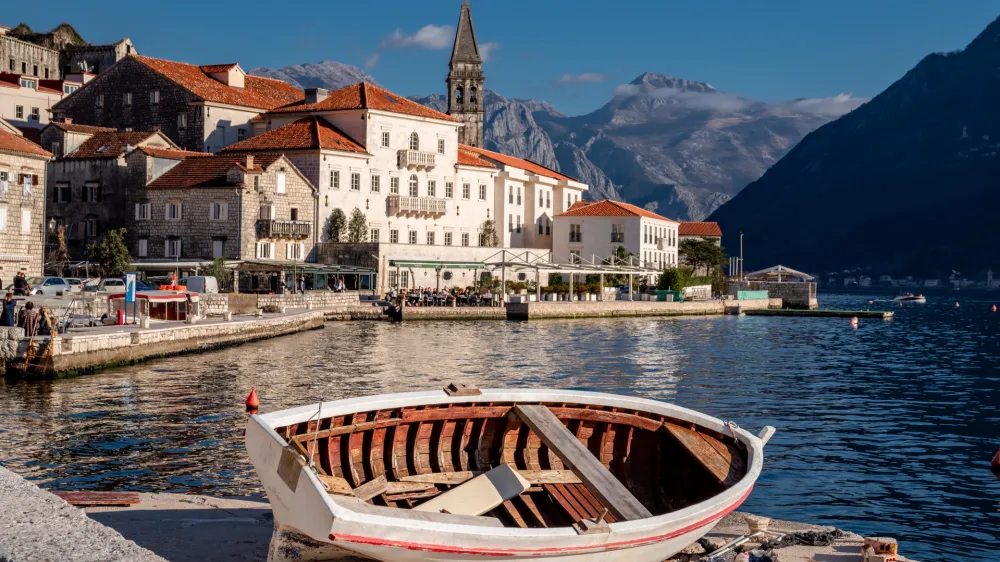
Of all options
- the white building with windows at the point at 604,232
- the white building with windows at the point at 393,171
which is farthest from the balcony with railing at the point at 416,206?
the white building with windows at the point at 604,232

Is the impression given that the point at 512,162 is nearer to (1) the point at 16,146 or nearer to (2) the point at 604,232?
(2) the point at 604,232

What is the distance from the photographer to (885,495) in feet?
61.3

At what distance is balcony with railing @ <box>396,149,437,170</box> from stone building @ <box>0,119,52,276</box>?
1143 inches

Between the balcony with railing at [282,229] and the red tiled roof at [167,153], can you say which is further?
the red tiled roof at [167,153]

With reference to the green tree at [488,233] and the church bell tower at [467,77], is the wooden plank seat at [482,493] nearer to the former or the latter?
the green tree at [488,233]

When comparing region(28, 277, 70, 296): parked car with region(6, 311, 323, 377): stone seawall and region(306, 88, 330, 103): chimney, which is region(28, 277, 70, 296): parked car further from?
region(306, 88, 330, 103): chimney

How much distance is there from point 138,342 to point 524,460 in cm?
2574

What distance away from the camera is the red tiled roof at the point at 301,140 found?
73500mm

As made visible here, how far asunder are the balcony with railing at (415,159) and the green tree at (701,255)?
121ft

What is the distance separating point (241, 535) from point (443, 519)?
3859 millimetres

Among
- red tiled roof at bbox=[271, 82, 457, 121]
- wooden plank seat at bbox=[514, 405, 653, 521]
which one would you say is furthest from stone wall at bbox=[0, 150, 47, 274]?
wooden plank seat at bbox=[514, 405, 653, 521]

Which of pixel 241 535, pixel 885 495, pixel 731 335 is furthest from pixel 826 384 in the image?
pixel 241 535

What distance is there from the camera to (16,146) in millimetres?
54312

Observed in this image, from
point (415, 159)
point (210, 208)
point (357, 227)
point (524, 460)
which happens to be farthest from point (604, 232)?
point (524, 460)
